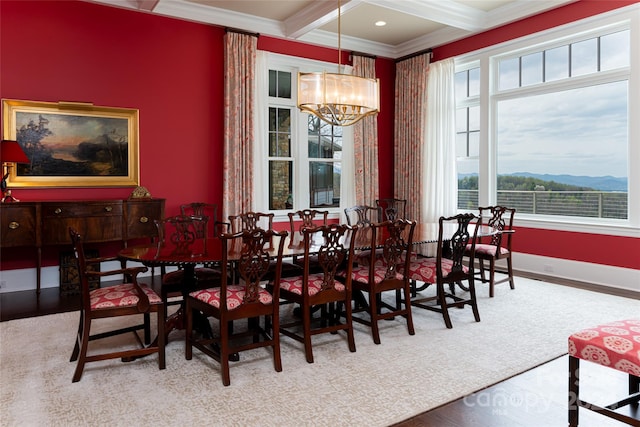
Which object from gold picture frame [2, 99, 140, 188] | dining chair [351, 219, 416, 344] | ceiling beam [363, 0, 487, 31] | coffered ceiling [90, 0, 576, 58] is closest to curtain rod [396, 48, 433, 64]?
coffered ceiling [90, 0, 576, 58]

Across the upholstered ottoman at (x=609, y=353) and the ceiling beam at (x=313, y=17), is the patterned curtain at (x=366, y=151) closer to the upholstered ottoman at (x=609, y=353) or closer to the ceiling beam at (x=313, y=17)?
the ceiling beam at (x=313, y=17)

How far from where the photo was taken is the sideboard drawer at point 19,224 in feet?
15.4

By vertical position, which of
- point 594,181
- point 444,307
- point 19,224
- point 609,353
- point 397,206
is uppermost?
point 594,181

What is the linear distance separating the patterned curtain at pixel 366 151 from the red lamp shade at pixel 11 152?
15.1 ft

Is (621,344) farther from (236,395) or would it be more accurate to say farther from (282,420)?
(236,395)

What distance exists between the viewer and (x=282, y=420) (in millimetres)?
2461

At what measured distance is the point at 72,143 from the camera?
214 inches

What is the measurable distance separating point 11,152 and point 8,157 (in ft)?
0.19

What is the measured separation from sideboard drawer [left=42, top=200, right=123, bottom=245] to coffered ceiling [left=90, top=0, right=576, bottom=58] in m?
2.41

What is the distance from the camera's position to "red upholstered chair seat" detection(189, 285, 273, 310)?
2.99 metres

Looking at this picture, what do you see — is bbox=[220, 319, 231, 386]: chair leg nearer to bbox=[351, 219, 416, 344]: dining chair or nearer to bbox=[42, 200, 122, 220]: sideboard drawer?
bbox=[351, 219, 416, 344]: dining chair

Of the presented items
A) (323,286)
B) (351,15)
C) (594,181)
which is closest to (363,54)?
(351,15)

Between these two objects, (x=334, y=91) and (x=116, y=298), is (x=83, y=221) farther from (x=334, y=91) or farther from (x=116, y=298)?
(x=334, y=91)

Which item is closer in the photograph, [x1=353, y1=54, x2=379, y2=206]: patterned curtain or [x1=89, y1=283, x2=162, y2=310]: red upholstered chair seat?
[x1=89, y1=283, x2=162, y2=310]: red upholstered chair seat
